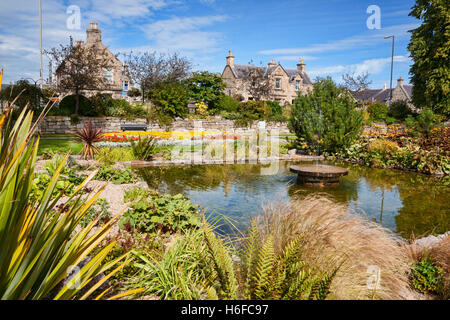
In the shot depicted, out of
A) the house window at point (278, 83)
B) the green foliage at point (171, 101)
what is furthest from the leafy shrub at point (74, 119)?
the house window at point (278, 83)

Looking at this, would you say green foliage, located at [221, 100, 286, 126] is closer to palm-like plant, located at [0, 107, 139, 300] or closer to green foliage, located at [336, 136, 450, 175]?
green foliage, located at [336, 136, 450, 175]

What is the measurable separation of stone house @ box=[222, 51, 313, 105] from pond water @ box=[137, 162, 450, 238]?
3047cm

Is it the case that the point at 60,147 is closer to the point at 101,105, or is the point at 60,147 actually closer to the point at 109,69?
the point at 101,105

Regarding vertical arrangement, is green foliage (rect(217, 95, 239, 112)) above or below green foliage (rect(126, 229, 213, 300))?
above

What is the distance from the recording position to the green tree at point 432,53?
83.9 ft

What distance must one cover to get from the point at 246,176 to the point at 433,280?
6392 mm

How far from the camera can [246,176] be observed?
9406 mm

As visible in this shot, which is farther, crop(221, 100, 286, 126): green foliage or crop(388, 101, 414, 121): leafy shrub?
crop(388, 101, 414, 121): leafy shrub

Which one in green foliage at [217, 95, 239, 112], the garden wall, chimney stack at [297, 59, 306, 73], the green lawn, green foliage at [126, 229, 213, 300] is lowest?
green foliage at [126, 229, 213, 300]

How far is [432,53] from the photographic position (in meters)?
Answer: 26.6

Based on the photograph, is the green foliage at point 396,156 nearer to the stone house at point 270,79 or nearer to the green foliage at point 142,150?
the green foliage at point 142,150

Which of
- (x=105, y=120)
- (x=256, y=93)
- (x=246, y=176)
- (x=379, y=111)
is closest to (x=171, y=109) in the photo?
(x=105, y=120)

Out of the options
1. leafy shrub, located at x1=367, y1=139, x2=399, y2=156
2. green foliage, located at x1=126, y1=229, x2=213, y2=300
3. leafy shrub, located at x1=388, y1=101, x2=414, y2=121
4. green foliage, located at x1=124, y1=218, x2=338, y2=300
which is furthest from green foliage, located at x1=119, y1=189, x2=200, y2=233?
leafy shrub, located at x1=388, y1=101, x2=414, y2=121

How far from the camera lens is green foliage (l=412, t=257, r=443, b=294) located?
325cm
